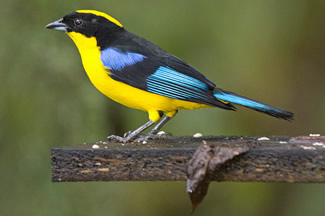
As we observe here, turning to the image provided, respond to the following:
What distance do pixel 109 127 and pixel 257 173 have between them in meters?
2.39

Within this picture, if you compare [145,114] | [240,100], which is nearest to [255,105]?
→ [240,100]

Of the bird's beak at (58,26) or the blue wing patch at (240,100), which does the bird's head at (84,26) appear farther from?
the blue wing patch at (240,100)

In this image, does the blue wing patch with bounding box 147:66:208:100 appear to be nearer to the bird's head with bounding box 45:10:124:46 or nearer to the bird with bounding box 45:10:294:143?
the bird with bounding box 45:10:294:143

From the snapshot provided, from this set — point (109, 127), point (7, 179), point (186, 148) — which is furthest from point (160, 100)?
point (7, 179)

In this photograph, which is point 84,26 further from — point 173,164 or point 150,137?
point 173,164

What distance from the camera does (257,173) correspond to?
3.36 metres

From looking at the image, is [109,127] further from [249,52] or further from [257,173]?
[257,173]

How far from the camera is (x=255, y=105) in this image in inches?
158

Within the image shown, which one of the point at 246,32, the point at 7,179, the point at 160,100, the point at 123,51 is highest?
the point at 246,32

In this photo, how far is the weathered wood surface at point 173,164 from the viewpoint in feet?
10.9

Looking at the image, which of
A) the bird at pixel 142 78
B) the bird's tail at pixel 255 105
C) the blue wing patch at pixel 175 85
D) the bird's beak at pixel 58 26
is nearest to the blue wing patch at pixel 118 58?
the bird at pixel 142 78

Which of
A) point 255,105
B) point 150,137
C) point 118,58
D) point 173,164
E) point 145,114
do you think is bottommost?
point 173,164

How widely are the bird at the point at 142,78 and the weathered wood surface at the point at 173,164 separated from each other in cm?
60

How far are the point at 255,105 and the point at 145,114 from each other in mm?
1790
